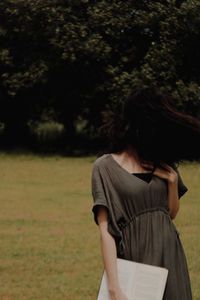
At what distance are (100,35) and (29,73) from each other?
3069 mm

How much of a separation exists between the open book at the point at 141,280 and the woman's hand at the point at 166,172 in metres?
0.47

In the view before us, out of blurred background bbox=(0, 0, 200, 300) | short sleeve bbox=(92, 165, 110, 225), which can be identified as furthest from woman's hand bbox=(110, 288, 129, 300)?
blurred background bbox=(0, 0, 200, 300)

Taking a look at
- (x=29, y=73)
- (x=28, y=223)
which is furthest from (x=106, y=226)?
(x=29, y=73)

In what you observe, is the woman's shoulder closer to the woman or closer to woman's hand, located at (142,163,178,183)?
the woman

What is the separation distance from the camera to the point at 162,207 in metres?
2.59

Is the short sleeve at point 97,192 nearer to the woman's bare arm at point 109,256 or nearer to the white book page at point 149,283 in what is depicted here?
the woman's bare arm at point 109,256

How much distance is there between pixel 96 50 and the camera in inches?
750

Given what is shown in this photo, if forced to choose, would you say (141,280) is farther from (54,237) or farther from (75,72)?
(75,72)

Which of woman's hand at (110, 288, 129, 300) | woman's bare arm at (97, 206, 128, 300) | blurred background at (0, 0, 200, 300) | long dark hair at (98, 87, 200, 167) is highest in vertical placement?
long dark hair at (98, 87, 200, 167)

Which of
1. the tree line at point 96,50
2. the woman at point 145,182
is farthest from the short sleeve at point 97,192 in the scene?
the tree line at point 96,50

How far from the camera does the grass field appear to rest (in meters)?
5.77

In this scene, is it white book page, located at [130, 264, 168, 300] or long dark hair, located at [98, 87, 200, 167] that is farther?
long dark hair, located at [98, 87, 200, 167]

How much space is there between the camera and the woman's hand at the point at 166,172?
2.57 meters

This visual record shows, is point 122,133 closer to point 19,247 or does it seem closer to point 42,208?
point 19,247
